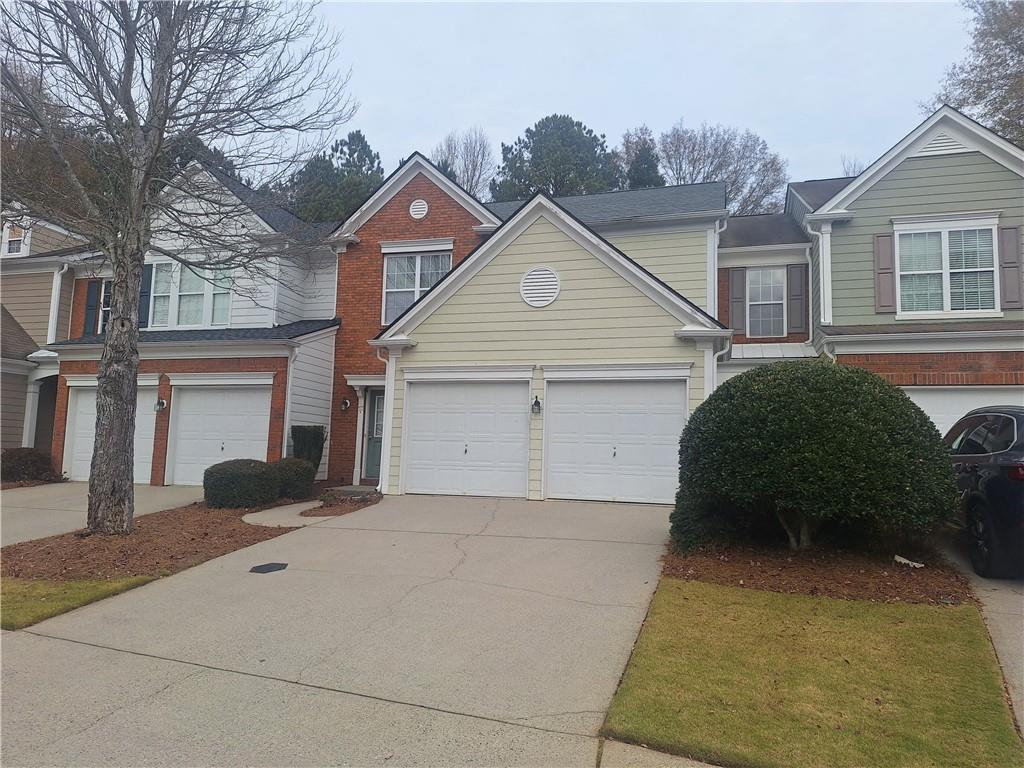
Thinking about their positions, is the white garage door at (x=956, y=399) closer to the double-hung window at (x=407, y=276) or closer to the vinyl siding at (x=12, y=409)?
the double-hung window at (x=407, y=276)

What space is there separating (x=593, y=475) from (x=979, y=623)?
6.97 m

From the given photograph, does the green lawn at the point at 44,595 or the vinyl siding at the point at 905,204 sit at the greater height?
the vinyl siding at the point at 905,204

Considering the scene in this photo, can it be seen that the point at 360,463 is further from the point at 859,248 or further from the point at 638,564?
the point at 859,248

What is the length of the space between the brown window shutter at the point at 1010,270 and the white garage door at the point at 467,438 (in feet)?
32.0

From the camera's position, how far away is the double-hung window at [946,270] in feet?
42.6

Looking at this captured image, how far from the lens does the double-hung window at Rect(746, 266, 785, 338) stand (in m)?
16.1

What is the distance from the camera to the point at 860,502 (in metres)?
6.36

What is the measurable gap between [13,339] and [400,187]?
41.4 feet

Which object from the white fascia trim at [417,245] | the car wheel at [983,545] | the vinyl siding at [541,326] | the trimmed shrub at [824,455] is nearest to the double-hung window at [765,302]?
the vinyl siding at [541,326]

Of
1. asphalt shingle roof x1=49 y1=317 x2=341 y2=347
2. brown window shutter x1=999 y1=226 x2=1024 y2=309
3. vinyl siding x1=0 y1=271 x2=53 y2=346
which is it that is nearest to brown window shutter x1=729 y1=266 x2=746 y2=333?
brown window shutter x1=999 y1=226 x2=1024 y2=309

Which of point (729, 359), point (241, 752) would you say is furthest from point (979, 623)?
point (729, 359)

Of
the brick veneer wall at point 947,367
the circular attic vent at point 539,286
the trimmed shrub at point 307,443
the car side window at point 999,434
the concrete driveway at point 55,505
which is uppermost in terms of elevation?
the circular attic vent at point 539,286

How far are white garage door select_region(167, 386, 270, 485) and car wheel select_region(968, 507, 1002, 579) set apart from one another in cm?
1323

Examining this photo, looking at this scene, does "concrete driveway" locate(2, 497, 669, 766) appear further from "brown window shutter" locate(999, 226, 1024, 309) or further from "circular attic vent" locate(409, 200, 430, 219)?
"circular attic vent" locate(409, 200, 430, 219)
